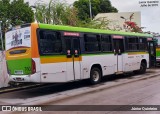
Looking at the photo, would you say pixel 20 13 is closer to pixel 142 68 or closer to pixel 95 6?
pixel 95 6

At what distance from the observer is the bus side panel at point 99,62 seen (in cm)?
1434

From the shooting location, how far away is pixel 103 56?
15.7m

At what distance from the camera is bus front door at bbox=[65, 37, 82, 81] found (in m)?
13.3

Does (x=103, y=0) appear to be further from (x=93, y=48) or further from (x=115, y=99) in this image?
(x=115, y=99)

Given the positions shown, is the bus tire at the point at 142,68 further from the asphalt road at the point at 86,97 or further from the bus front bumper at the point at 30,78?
the bus front bumper at the point at 30,78

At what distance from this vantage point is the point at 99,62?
15344 millimetres

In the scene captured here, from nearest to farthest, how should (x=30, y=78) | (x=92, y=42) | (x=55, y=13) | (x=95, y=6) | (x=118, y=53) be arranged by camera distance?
1. (x=30, y=78)
2. (x=92, y=42)
3. (x=118, y=53)
4. (x=55, y=13)
5. (x=95, y=6)

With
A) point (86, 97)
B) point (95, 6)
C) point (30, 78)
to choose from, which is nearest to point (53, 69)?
point (30, 78)

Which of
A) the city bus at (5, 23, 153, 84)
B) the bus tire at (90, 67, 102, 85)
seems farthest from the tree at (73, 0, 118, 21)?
the bus tire at (90, 67, 102, 85)

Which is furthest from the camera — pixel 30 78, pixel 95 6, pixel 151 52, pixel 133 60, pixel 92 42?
pixel 95 6

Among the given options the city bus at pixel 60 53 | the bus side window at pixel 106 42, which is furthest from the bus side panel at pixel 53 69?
the bus side window at pixel 106 42

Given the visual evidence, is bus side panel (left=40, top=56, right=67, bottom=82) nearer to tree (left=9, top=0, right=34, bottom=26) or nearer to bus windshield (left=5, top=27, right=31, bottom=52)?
bus windshield (left=5, top=27, right=31, bottom=52)

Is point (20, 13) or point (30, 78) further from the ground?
→ point (20, 13)

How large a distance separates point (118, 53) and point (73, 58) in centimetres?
422
